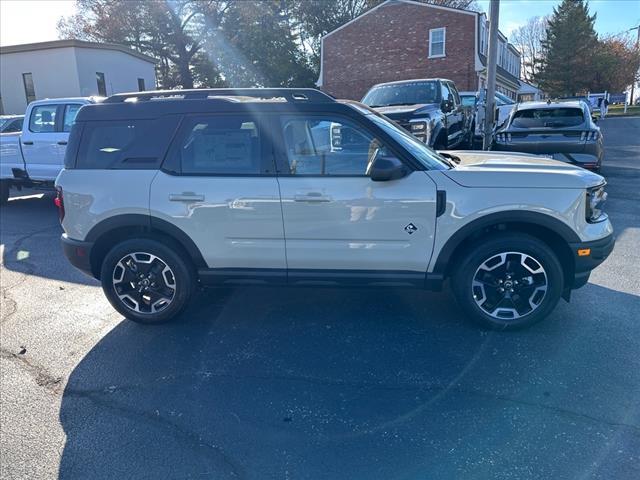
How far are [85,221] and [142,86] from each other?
25412 millimetres

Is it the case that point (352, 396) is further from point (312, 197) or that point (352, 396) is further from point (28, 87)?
point (28, 87)

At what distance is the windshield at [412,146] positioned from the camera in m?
3.84

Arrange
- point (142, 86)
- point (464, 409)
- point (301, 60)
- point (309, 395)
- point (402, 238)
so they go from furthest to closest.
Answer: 1. point (301, 60)
2. point (142, 86)
3. point (402, 238)
4. point (309, 395)
5. point (464, 409)

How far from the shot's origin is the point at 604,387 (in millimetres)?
3135

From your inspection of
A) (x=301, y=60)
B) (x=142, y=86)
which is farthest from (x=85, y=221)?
(x=301, y=60)

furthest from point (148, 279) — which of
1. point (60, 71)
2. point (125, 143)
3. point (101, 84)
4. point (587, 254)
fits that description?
point (101, 84)

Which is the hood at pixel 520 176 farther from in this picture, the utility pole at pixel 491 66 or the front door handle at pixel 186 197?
the utility pole at pixel 491 66

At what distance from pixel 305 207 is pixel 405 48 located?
25.0m

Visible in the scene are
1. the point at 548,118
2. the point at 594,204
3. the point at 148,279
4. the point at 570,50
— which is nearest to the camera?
the point at 594,204

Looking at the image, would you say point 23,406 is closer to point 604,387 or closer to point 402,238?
point 402,238

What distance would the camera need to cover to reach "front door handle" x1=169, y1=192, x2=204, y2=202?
3.95m

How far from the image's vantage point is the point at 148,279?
14.0 ft

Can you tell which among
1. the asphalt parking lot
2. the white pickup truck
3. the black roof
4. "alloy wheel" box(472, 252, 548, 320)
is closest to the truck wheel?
the white pickup truck

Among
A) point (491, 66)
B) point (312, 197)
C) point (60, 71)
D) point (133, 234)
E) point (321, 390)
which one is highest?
point (60, 71)
